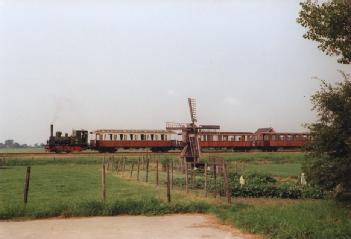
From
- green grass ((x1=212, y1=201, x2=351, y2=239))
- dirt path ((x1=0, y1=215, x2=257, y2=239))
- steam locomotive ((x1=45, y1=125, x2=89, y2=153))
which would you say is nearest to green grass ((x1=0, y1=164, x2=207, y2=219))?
dirt path ((x1=0, y1=215, x2=257, y2=239))

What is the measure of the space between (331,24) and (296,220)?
7131 mm

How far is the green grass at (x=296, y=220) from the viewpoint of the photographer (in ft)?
36.0

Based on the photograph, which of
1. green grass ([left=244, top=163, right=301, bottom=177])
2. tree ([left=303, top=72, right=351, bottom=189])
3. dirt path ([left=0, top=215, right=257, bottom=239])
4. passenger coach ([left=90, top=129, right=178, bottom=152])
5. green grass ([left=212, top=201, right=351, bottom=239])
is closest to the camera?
green grass ([left=212, top=201, right=351, bottom=239])

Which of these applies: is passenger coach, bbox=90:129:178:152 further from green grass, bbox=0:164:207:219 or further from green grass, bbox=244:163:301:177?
green grass, bbox=0:164:207:219

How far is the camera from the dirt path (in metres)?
11.6

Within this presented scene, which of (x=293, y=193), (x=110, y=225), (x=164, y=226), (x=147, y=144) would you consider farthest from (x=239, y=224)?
(x=147, y=144)

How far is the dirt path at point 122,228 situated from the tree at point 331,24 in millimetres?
7472

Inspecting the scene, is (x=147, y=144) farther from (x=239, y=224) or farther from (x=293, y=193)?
(x=239, y=224)

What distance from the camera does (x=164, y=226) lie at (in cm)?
1290

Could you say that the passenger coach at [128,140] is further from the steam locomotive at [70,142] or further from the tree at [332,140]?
the tree at [332,140]

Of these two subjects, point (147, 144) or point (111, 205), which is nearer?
point (111, 205)

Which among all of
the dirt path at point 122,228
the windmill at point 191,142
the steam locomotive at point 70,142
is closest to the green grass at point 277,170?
the windmill at point 191,142

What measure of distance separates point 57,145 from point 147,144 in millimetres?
11190

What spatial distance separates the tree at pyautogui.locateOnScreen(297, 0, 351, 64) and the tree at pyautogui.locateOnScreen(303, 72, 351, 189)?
3.61 ft
